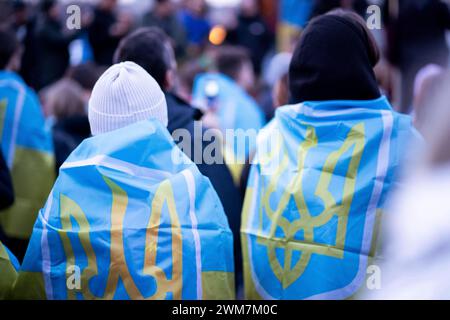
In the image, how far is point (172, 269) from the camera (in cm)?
299

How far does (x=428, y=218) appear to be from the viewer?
1.68m

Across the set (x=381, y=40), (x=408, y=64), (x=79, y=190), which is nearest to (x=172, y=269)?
(x=79, y=190)

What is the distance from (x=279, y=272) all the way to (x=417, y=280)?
1.83m

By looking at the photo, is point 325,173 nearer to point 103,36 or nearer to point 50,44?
point 50,44

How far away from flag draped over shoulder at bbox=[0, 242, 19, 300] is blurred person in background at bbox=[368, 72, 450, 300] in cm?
189

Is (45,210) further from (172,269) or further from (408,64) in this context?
(408,64)

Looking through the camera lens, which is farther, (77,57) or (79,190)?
(77,57)

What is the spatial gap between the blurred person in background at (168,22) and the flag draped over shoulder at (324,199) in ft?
22.7

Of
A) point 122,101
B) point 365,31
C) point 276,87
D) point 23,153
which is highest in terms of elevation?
point 365,31

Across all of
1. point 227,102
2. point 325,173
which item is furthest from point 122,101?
point 227,102

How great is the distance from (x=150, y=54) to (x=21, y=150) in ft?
6.39

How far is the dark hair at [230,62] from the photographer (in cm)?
752
